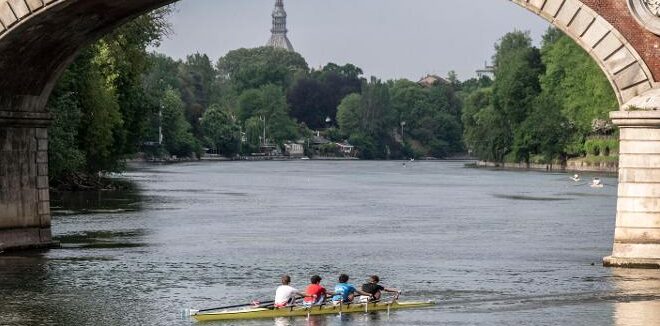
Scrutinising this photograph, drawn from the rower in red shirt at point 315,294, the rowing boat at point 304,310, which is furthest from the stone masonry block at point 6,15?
the rower in red shirt at point 315,294

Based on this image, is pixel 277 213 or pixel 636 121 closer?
pixel 636 121

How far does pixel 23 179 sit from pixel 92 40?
15.9 ft

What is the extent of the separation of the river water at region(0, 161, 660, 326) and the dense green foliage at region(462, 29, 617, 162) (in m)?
46.8

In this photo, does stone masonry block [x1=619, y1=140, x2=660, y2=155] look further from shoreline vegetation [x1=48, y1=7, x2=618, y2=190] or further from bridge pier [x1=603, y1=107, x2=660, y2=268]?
shoreline vegetation [x1=48, y1=7, x2=618, y2=190]

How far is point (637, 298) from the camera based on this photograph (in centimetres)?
3312

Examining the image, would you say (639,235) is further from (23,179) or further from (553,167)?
(553,167)

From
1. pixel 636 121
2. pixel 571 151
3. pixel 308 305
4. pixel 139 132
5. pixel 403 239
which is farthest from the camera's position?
pixel 571 151

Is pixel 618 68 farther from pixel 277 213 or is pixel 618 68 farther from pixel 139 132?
pixel 139 132

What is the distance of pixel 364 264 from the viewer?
43.7 m

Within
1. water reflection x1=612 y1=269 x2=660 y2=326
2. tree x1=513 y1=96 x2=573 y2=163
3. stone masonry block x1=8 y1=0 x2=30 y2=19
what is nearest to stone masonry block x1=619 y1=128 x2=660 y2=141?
water reflection x1=612 y1=269 x2=660 y2=326

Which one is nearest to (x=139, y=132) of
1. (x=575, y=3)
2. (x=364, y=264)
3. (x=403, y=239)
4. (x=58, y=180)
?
(x=58, y=180)

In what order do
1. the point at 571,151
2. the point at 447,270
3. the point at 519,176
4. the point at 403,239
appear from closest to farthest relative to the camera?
the point at 447,270, the point at 403,239, the point at 519,176, the point at 571,151

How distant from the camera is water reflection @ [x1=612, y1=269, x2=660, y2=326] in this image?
30594 millimetres

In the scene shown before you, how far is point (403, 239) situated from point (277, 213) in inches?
710
